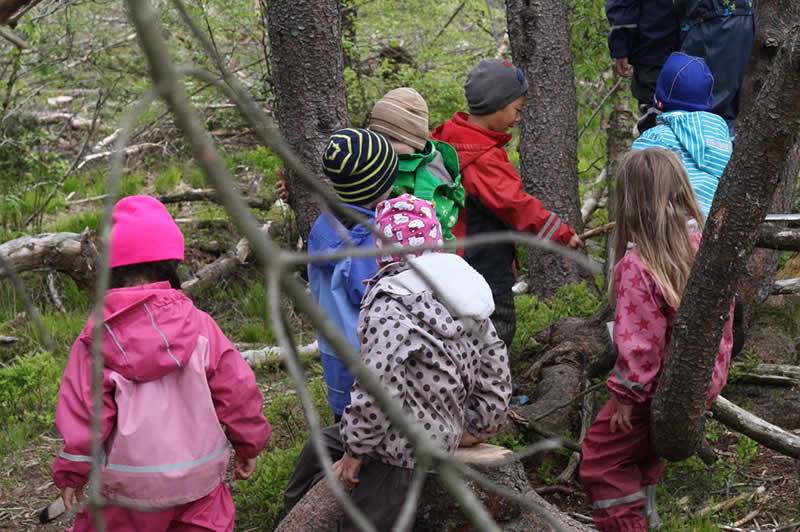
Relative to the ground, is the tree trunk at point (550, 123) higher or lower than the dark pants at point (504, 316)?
higher

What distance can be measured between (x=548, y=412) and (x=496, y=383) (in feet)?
3.32

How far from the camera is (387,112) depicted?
341 centimetres

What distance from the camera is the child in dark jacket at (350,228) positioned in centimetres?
285

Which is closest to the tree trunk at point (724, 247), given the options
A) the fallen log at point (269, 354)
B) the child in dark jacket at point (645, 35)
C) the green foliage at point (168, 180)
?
the child in dark jacket at point (645, 35)

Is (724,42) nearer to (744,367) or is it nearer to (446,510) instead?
(744,367)

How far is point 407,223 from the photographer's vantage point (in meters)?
2.49

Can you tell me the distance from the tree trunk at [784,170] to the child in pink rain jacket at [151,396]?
2.72m

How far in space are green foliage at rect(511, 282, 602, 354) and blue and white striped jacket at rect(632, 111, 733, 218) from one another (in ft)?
3.94

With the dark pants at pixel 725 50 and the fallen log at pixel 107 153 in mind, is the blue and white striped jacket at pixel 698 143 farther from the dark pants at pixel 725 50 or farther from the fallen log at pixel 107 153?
the fallen log at pixel 107 153

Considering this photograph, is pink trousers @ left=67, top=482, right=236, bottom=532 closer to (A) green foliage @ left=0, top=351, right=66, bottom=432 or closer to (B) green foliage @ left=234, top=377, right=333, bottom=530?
(B) green foliage @ left=234, top=377, right=333, bottom=530

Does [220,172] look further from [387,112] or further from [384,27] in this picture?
[384,27]

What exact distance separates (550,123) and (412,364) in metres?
3.04

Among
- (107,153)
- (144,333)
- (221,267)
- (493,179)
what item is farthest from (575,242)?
(107,153)

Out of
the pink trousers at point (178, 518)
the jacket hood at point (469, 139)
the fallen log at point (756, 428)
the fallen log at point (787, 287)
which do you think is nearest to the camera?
the pink trousers at point (178, 518)
